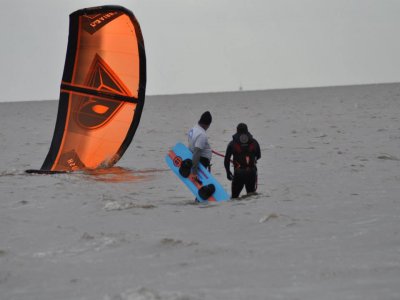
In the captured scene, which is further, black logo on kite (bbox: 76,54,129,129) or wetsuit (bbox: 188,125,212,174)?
black logo on kite (bbox: 76,54,129,129)

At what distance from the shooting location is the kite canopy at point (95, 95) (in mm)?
14352

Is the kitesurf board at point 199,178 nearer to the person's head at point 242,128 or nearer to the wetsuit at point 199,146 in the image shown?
the wetsuit at point 199,146

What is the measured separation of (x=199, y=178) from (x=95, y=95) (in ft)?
16.0

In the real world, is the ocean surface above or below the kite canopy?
below

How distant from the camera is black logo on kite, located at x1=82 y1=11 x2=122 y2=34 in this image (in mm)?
14086

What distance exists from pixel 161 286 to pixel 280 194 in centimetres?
527

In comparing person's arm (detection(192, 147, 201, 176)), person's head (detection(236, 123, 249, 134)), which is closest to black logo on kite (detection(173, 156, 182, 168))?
person's arm (detection(192, 147, 201, 176))

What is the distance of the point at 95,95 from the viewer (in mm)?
14547

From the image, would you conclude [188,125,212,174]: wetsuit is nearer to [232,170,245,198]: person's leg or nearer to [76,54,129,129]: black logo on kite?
[232,170,245,198]: person's leg

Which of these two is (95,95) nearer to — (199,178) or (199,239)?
(199,178)

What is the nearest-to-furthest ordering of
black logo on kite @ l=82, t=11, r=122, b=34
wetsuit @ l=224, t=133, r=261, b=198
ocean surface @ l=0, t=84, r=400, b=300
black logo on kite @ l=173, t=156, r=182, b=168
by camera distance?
ocean surface @ l=0, t=84, r=400, b=300 < wetsuit @ l=224, t=133, r=261, b=198 < black logo on kite @ l=173, t=156, r=182, b=168 < black logo on kite @ l=82, t=11, r=122, b=34

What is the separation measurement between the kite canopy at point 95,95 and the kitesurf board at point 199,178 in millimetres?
3668

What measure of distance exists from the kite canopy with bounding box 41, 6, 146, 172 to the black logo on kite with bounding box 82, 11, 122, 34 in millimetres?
23

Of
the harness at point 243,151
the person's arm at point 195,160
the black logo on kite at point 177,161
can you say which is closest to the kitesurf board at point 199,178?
the black logo on kite at point 177,161
